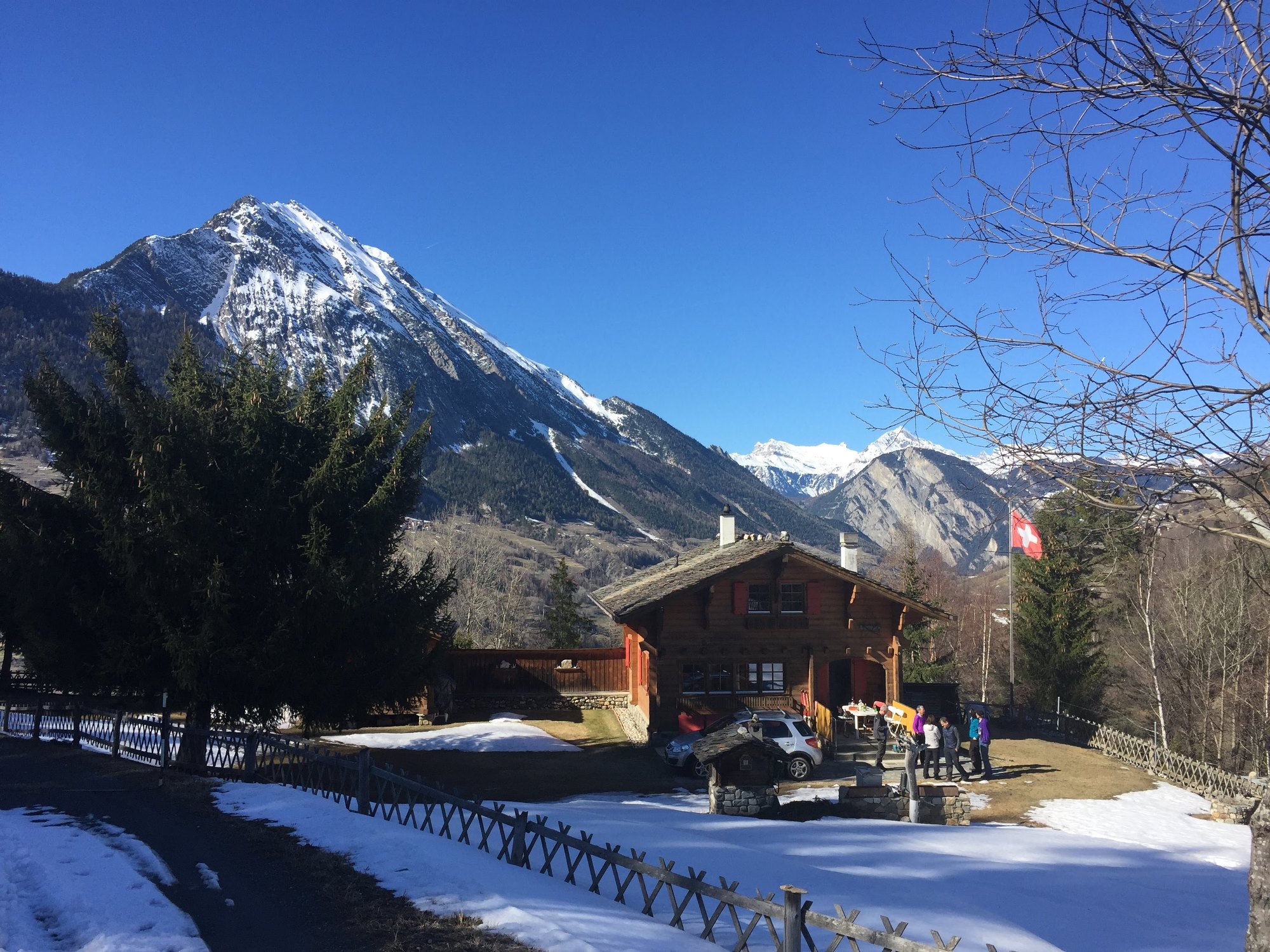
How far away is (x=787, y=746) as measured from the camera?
2206cm

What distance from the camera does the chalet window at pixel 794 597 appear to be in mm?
28000

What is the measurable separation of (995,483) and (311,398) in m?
17.7

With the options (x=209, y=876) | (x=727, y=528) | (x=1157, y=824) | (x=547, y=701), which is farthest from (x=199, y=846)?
(x=727, y=528)

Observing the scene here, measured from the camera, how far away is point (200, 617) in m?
17.3

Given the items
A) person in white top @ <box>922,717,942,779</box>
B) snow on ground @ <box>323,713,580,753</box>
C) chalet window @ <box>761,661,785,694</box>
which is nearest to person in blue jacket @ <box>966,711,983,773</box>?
person in white top @ <box>922,717,942,779</box>

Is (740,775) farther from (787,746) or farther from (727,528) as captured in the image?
(727,528)

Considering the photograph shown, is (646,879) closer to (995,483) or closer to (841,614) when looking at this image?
(995,483)

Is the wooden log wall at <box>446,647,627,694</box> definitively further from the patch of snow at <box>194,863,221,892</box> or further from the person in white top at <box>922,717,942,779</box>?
the patch of snow at <box>194,863,221,892</box>

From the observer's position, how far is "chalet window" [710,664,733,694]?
27.4 meters

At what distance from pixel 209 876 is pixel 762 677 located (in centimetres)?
2055

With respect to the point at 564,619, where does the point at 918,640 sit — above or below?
below

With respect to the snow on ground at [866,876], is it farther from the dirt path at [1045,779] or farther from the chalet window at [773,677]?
the chalet window at [773,677]

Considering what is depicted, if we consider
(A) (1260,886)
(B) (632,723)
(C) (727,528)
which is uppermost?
(C) (727,528)

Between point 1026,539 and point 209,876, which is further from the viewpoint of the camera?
point 1026,539
